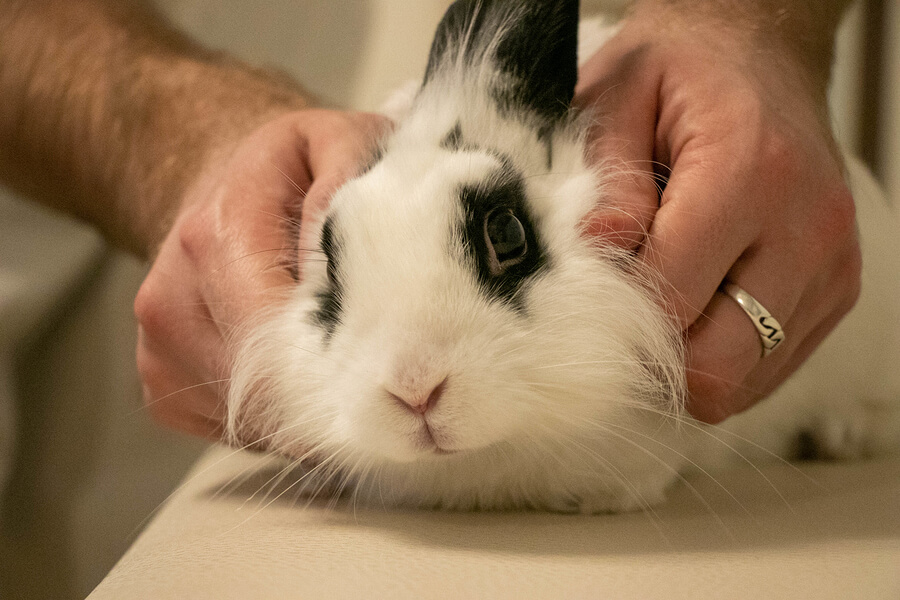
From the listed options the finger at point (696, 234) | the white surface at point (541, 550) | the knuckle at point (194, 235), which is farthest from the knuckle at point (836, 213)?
the knuckle at point (194, 235)

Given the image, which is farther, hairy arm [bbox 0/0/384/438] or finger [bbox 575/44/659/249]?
hairy arm [bbox 0/0/384/438]

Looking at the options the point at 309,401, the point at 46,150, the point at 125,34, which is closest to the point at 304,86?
the point at 125,34

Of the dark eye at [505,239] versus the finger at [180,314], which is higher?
the dark eye at [505,239]

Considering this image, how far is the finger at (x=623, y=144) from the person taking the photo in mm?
792

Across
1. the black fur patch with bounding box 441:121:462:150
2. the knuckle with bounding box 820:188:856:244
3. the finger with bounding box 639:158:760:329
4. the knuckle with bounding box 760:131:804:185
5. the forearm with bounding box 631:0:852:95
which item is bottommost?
the black fur patch with bounding box 441:121:462:150

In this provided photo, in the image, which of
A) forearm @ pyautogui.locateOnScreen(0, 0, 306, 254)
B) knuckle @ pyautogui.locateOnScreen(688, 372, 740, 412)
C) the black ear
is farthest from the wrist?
knuckle @ pyautogui.locateOnScreen(688, 372, 740, 412)

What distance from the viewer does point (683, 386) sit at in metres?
0.83

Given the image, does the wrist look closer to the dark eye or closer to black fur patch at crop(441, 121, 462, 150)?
black fur patch at crop(441, 121, 462, 150)

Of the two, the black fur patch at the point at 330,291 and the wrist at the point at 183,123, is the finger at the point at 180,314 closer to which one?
the black fur patch at the point at 330,291

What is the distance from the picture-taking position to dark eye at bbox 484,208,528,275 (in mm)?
776

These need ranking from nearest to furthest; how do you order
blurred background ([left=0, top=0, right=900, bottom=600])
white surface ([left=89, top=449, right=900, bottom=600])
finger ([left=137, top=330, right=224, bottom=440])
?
white surface ([left=89, top=449, right=900, bottom=600]) < finger ([left=137, top=330, right=224, bottom=440]) < blurred background ([left=0, top=0, right=900, bottom=600])

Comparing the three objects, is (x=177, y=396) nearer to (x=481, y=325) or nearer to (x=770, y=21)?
(x=481, y=325)

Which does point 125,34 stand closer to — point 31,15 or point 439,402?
point 31,15

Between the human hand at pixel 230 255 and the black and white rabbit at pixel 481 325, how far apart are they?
5 cm
